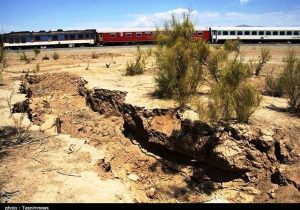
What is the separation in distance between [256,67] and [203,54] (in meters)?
5.86

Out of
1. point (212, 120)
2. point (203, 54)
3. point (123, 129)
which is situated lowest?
point (123, 129)

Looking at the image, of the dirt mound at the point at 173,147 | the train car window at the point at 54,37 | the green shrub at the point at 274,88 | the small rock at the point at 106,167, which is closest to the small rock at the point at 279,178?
the dirt mound at the point at 173,147

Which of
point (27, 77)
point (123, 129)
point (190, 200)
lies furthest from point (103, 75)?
point (190, 200)

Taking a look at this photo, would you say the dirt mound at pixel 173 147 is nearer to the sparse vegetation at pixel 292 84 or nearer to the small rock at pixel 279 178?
the small rock at pixel 279 178

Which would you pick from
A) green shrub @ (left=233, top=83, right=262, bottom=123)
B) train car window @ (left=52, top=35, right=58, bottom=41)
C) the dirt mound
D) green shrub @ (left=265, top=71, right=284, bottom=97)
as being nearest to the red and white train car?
train car window @ (left=52, top=35, right=58, bottom=41)

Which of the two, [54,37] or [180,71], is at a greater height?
[54,37]

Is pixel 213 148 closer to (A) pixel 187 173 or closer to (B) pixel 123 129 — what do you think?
(A) pixel 187 173

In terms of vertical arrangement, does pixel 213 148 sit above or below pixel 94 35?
below

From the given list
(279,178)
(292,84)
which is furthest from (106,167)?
(292,84)

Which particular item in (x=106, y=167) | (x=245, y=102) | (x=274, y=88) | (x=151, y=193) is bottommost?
(x=151, y=193)

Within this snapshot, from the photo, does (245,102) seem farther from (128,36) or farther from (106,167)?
(128,36)

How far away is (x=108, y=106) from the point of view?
13.0 meters

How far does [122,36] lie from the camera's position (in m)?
45.9

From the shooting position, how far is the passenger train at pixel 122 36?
45844 mm
